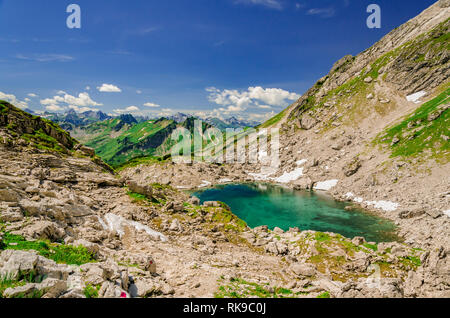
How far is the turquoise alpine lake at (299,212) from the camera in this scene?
4633 cm

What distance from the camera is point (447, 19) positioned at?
105375mm

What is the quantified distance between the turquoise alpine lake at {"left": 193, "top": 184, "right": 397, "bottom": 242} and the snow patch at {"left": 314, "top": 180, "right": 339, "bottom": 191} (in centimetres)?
554

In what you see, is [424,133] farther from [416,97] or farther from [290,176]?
[290,176]

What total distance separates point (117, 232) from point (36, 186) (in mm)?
7794

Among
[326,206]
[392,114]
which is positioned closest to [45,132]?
[326,206]

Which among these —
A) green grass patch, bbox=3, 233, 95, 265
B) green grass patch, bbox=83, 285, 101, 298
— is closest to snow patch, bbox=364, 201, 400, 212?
green grass patch, bbox=83, 285, 101, 298

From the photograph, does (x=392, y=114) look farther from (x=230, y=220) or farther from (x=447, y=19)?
(x=230, y=220)

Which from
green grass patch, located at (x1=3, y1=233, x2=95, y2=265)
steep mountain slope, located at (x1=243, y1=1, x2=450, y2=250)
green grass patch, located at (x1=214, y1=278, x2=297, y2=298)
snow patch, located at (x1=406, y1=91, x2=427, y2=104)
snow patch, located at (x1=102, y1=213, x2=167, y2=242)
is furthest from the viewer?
snow patch, located at (x1=406, y1=91, x2=427, y2=104)

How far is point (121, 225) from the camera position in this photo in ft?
65.8

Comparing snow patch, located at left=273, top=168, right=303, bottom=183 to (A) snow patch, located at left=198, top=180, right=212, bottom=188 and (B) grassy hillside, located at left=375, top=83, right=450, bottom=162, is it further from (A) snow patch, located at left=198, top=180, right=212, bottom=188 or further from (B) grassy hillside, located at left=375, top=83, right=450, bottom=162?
(B) grassy hillside, located at left=375, top=83, right=450, bottom=162

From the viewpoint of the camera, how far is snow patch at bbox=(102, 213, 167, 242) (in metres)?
19.3

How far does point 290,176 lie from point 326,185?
21.2 metres

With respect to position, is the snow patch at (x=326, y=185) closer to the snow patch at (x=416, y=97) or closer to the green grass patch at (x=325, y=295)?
the snow patch at (x=416, y=97)

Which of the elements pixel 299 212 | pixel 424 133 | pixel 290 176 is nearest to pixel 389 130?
pixel 424 133
